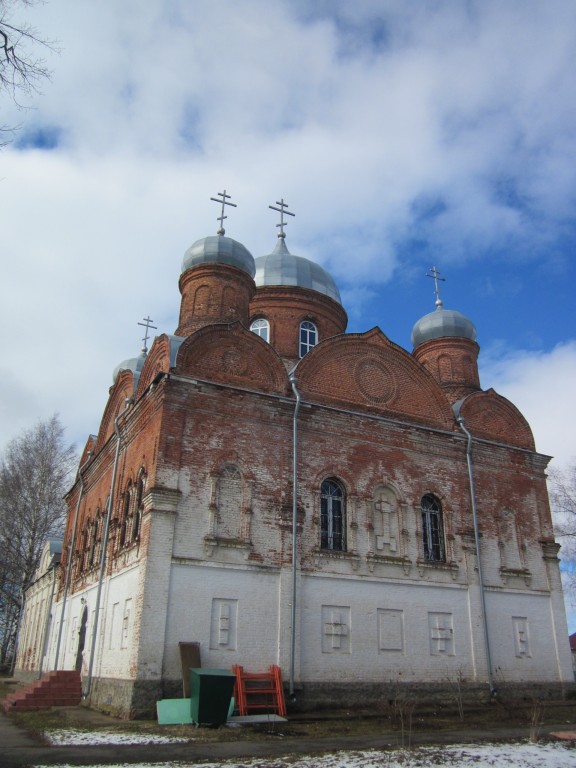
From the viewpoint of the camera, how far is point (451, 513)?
585 inches

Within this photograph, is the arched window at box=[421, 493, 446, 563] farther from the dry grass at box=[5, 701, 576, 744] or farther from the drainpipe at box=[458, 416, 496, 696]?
the dry grass at box=[5, 701, 576, 744]

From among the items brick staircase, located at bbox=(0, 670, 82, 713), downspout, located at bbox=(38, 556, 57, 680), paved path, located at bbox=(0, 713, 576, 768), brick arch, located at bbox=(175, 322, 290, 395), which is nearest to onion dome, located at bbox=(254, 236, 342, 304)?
brick arch, located at bbox=(175, 322, 290, 395)

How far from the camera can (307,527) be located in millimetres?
13141

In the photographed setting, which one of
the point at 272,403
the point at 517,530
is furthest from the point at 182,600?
the point at 517,530

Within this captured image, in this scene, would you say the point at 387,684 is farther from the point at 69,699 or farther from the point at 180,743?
the point at 69,699

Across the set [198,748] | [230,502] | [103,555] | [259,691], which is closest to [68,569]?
[103,555]

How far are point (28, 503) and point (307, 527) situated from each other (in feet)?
54.2

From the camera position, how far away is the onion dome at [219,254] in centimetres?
1730

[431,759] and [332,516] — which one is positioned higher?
[332,516]

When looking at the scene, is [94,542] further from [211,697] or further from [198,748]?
[198,748]

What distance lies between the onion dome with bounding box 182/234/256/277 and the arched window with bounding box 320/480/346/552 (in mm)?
6628

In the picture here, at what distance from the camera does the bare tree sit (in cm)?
2570

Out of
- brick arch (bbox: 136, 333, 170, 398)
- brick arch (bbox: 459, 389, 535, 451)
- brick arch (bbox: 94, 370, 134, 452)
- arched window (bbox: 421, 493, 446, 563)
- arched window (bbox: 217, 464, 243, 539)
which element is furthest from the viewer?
brick arch (bbox: 94, 370, 134, 452)

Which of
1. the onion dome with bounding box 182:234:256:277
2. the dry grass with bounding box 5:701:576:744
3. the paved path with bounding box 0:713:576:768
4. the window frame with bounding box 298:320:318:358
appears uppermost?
the onion dome with bounding box 182:234:256:277
